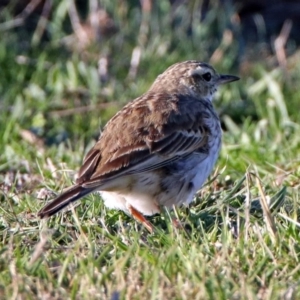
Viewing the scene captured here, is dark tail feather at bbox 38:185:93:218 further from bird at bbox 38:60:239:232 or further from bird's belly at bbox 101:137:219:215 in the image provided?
bird's belly at bbox 101:137:219:215

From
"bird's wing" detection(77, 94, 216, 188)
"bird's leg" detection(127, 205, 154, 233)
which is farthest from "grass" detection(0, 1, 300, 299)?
"bird's wing" detection(77, 94, 216, 188)

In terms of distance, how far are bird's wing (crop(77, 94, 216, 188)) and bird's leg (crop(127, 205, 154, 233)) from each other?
0.29 metres

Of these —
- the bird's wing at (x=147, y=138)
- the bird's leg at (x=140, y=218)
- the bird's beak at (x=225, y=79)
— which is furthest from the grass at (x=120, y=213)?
the bird's beak at (x=225, y=79)

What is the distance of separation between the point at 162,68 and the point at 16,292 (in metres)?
5.27

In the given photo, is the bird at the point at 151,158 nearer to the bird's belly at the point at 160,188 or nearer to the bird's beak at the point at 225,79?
the bird's belly at the point at 160,188

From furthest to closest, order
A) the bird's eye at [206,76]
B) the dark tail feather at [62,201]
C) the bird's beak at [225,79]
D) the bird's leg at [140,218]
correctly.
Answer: the bird's beak at [225,79], the bird's eye at [206,76], the bird's leg at [140,218], the dark tail feather at [62,201]

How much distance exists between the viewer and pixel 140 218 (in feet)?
18.0

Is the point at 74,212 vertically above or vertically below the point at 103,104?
above

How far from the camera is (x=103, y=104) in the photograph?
855 cm

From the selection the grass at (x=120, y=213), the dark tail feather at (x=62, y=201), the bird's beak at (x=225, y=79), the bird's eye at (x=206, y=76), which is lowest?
the grass at (x=120, y=213)

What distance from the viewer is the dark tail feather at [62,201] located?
16.2 ft

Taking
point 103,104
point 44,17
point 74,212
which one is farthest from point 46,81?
point 74,212

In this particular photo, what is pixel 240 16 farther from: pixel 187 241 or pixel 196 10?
pixel 187 241

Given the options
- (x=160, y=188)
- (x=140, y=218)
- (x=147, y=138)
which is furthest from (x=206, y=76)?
(x=140, y=218)
